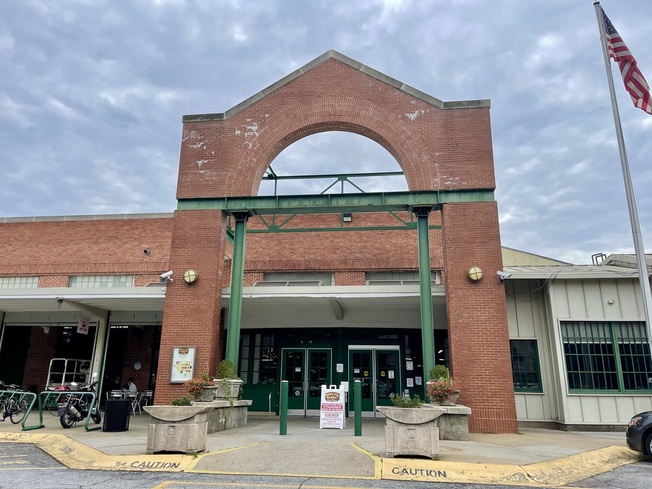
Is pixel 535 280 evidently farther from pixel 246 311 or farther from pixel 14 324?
pixel 14 324

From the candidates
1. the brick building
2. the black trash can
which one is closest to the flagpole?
the brick building

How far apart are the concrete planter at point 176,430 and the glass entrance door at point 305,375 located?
Result: 9.47 metres

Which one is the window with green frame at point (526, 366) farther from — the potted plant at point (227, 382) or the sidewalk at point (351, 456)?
the potted plant at point (227, 382)

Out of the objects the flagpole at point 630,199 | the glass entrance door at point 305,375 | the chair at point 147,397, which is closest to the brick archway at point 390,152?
the flagpole at point 630,199

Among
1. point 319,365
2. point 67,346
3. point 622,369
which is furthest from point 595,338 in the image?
point 67,346

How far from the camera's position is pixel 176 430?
331 inches

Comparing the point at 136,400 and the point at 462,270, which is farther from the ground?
the point at 462,270

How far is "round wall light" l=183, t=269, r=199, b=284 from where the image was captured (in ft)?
46.6

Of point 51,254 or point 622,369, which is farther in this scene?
point 51,254

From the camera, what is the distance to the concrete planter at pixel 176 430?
27.4 feet

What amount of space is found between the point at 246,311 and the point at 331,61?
30.0 ft

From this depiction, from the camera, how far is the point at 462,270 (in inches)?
529

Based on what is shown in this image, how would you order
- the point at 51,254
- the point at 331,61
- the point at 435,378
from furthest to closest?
the point at 51,254 < the point at 331,61 < the point at 435,378

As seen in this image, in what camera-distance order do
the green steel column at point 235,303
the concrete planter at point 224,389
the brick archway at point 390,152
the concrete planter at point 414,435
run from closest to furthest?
1. the concrete planter at point 414,435
2. the concrete planter at point 224,389
3. the brick archway at point 390,152
4. the green steel column at point 235,303
